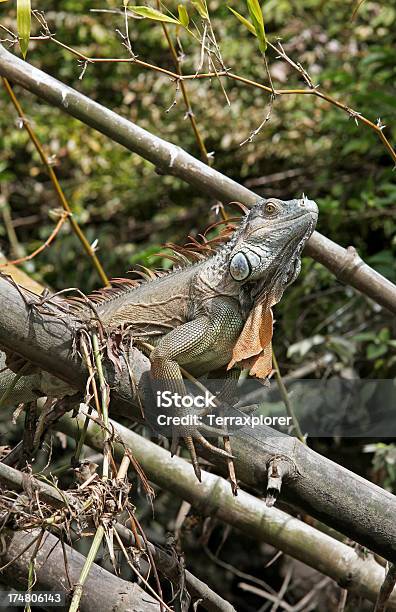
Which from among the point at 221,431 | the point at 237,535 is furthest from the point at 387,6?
the point at 221,431

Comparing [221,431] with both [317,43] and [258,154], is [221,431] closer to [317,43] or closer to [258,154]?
[258,154]

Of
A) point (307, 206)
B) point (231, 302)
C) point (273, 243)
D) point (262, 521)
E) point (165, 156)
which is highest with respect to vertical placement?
point (165, 156)

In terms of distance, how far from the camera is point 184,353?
7.97ft

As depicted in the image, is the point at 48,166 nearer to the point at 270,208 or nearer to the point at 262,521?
the point at 270,208

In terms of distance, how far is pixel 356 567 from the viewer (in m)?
2.99

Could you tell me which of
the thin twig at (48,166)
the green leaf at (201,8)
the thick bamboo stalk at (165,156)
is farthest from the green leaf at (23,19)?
the thin twig at (48,166)

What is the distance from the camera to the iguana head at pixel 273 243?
8.38ft

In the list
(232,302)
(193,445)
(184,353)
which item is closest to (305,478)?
(193,445)

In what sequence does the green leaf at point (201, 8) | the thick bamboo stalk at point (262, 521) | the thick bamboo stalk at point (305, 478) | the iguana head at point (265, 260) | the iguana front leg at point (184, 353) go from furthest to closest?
1. the thick bamboo stalk at point (262, 521)
2. the iguana head at point (265, 260)
3. the green leaf at point (201, 8)
4. the iguana front leg at point (184, 353)
5. the thick bamboo stalk at point (305, 478)

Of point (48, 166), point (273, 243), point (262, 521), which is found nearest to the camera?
point (273, 243)

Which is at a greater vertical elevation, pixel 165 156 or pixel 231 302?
pixel 165 156

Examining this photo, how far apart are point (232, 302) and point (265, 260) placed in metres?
0.16

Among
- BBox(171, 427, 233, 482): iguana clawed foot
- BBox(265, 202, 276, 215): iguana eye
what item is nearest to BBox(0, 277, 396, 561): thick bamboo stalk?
BBox(171, 427, 233, 482): iguana clawed foot

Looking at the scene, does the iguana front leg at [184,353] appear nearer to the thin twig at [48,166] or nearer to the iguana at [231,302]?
the iguana at [231,302]
